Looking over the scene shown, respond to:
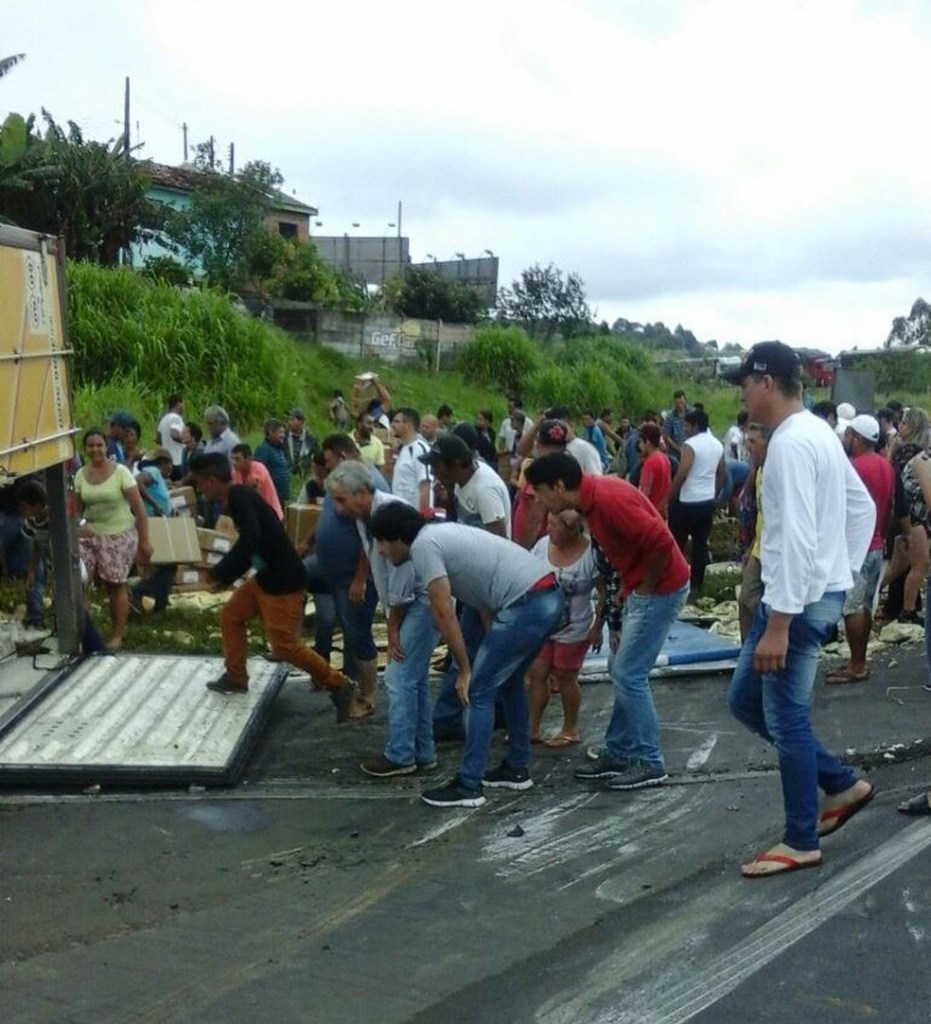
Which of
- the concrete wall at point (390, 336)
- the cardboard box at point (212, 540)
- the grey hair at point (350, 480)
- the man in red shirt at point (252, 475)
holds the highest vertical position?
the concrete wall at point (390, 336)

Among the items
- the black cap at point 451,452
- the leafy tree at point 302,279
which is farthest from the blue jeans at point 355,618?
the leafy tree at point 302,279

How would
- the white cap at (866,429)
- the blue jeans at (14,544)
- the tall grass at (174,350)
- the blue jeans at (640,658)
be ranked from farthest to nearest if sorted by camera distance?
the tall grass at (174,350)
the blue jeans at (14,544)
the white cap at (866,429)
the blue jeans at (640,658)

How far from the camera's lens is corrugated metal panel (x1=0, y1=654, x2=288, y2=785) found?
23.2 feet

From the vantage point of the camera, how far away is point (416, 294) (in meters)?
40.0

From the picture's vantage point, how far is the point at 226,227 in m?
36.5

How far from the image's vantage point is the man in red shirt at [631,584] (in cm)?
666

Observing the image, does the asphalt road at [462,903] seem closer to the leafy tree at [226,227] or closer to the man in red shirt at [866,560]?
the man in red shirt at [866,560]

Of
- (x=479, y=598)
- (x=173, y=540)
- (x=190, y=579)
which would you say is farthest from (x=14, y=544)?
(x=479, y=598)

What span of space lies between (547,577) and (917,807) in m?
2.08

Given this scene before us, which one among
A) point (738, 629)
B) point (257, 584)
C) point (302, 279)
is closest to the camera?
point (257, 584)

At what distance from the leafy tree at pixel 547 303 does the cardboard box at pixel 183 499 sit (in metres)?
31.6

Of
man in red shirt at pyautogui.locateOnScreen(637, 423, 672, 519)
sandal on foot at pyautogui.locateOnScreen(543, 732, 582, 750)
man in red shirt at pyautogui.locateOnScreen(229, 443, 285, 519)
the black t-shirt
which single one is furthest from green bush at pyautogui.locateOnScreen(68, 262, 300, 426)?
sandal on foot at pyautogui.locateOnScreen(543, 732, 582, 750)

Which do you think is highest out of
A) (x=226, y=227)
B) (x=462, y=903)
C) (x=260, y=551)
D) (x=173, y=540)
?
(x=226, y=227)

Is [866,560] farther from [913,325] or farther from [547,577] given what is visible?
[913,325]
